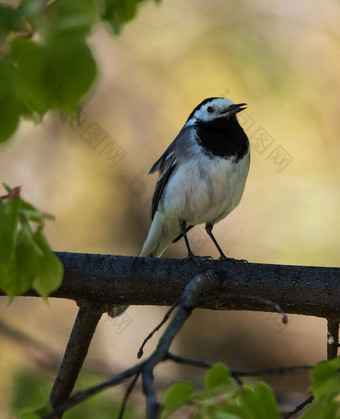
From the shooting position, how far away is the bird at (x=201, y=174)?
3842mm

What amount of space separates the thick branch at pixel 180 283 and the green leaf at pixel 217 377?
47.2 inches

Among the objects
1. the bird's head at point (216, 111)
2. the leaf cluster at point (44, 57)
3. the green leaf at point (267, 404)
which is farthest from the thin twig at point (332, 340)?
the bird's head at point (216, 111)

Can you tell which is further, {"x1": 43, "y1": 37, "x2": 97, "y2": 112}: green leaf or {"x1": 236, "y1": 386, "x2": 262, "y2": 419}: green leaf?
{"x1": 236, "y1": 386, "x2": 262, "y2": 419}: green leaf

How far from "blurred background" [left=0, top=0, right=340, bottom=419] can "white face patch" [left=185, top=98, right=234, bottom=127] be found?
4.17 feet

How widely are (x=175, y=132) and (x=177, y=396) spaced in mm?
4645

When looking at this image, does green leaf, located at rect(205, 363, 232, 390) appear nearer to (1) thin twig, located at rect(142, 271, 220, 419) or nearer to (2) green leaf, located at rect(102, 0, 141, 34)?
(1) thin twig, located at rect(142, 271, 220, 419)

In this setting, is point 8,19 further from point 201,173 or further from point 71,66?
point 201,173

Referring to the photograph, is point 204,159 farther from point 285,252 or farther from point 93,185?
point 93,185

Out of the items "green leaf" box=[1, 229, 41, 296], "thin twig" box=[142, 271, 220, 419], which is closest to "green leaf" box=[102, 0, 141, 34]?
"green leaf" box=[1, 229, 41, 296]

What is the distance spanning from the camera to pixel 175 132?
229 inches

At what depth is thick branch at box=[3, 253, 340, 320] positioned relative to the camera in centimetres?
253

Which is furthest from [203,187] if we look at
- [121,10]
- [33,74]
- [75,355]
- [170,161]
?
[33,74]

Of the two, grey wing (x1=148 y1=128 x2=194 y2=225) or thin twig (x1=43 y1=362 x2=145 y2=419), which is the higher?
thin twig (x1=43 y1=362 x2=145 y2=419)

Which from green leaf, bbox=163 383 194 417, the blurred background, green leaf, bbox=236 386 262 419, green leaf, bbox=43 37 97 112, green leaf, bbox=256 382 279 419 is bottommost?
the blurred background
